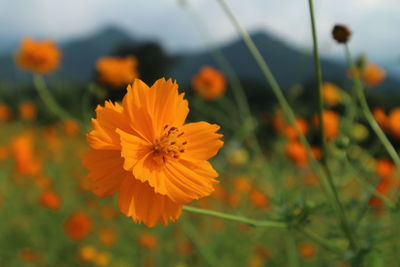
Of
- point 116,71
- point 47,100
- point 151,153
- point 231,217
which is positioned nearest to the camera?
point 231,217

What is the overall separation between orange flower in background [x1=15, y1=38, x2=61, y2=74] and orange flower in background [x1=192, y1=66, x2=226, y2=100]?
0.65 meters

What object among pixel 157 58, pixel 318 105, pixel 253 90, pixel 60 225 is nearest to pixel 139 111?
pixel 318 105

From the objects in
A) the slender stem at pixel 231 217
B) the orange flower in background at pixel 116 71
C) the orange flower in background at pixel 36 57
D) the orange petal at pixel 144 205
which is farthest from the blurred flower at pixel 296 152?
Answer: the orange petal at pixel 144 205

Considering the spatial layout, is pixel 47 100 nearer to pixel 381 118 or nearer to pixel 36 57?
pixel 36 57

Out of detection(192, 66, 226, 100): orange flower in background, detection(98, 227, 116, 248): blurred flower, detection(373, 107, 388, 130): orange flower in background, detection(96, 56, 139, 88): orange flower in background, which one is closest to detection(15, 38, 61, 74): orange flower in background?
detection(96, 56, 139, 88): orange flower in background

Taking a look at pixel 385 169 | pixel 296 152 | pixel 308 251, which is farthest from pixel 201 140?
pixel 308 251

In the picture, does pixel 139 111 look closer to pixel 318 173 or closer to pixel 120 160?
pixel 120 160

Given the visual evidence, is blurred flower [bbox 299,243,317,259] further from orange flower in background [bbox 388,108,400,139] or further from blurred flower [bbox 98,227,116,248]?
blurred flower [bbox 98,227,116,248]

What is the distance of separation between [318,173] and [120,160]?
1.14 ft

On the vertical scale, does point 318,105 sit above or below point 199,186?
above

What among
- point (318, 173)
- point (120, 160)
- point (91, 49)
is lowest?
point (91, 49)

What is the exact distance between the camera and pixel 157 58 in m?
13.1

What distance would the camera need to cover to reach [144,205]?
0.60m

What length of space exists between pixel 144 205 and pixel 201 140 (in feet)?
0.43
